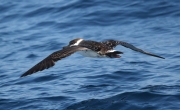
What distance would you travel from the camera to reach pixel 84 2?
16.2 meters

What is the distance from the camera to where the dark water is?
9.05 meters

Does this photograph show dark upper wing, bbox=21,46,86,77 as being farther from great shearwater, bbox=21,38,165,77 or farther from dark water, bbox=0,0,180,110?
dark water, bbox=0,0,180,110

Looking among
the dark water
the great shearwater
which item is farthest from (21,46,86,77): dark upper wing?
the dark water

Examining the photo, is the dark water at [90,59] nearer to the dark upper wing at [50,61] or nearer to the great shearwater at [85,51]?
the great shearwater at [85,51]

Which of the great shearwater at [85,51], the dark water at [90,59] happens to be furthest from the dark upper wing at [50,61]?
the dark water at [90,59]

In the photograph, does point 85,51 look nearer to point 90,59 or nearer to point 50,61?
point 50,61

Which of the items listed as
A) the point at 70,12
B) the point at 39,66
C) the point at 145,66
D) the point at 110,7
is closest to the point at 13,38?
the point at 70,12

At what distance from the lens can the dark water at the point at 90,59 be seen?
905 cm

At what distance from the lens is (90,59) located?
1191 cm

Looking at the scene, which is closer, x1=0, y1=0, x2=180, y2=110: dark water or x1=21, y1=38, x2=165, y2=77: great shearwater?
x1=21, y1=38, x2=165, y2=77: great shearwater

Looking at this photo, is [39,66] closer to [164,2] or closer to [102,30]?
[102,30]

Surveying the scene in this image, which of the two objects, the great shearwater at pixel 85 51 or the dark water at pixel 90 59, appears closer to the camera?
the great shearwater at pixel 85 51

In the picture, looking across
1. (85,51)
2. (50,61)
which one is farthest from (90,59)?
(50,61)

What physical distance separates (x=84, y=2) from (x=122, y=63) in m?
5.37
